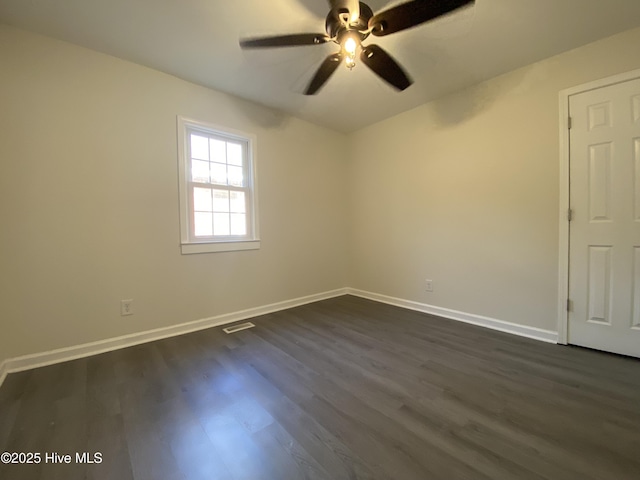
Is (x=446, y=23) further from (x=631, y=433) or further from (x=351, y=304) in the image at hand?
(x=351, y=304)

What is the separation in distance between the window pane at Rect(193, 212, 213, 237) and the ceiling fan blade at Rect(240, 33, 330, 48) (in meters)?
1.80

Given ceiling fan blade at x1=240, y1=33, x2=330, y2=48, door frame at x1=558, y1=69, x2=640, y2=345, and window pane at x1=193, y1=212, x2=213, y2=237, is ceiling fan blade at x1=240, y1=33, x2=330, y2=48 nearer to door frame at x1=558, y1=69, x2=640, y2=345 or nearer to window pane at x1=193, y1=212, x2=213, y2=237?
window pane at x1=193, y1=212, x2=213, y2=237

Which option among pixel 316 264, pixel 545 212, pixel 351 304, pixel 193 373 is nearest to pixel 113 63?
pixel 193 373

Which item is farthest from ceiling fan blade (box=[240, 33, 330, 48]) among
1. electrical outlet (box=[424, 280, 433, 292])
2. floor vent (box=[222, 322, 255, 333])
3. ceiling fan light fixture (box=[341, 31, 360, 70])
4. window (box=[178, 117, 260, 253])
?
electrical outlet (box=[424, 280, 433, 292])

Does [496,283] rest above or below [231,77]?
below

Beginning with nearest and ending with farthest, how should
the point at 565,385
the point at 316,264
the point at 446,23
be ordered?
1. the point at 565,385
2. the point at 446,23
3. the point at 316,264

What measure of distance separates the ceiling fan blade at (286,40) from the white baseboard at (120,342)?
2590 mm

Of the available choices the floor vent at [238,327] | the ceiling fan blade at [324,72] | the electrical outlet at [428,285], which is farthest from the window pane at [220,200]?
the electrical outlet at [428,285]

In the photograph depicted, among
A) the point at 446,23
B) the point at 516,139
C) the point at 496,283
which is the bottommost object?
the point at 496,283

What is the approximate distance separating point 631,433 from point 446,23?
2684mm

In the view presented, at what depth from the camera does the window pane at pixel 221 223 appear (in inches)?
119

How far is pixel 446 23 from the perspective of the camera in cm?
188

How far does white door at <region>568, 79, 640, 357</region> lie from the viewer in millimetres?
2039

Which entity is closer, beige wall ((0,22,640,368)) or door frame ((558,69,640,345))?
beige wall ((0,22,640,368))
